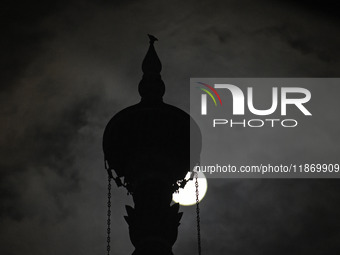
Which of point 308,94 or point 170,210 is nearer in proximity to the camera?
point 170,210

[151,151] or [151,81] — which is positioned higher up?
[151,81]

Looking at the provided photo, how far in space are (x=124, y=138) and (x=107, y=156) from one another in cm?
142

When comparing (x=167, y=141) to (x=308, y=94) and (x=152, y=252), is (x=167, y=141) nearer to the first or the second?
(x=152, y=252)

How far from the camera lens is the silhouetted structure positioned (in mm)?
37062

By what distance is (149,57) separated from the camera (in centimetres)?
4244

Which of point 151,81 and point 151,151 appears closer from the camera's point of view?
point 151,151

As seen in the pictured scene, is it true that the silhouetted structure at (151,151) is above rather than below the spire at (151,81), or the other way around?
below

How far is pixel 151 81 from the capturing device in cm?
4166

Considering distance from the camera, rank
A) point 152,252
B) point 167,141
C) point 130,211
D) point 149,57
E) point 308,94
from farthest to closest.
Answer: point 308,94 < point 149,57 < point 167,141 < point 130,211 < point 152,252

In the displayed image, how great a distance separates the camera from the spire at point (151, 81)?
41.1m

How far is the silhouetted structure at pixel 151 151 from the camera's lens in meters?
37.1

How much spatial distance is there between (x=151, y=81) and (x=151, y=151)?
420cm

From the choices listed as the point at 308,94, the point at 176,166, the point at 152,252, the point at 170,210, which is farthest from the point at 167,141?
the point at 308,94

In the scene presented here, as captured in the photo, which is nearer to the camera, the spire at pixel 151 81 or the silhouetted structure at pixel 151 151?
the silhouetted structure at pixel 151 151
